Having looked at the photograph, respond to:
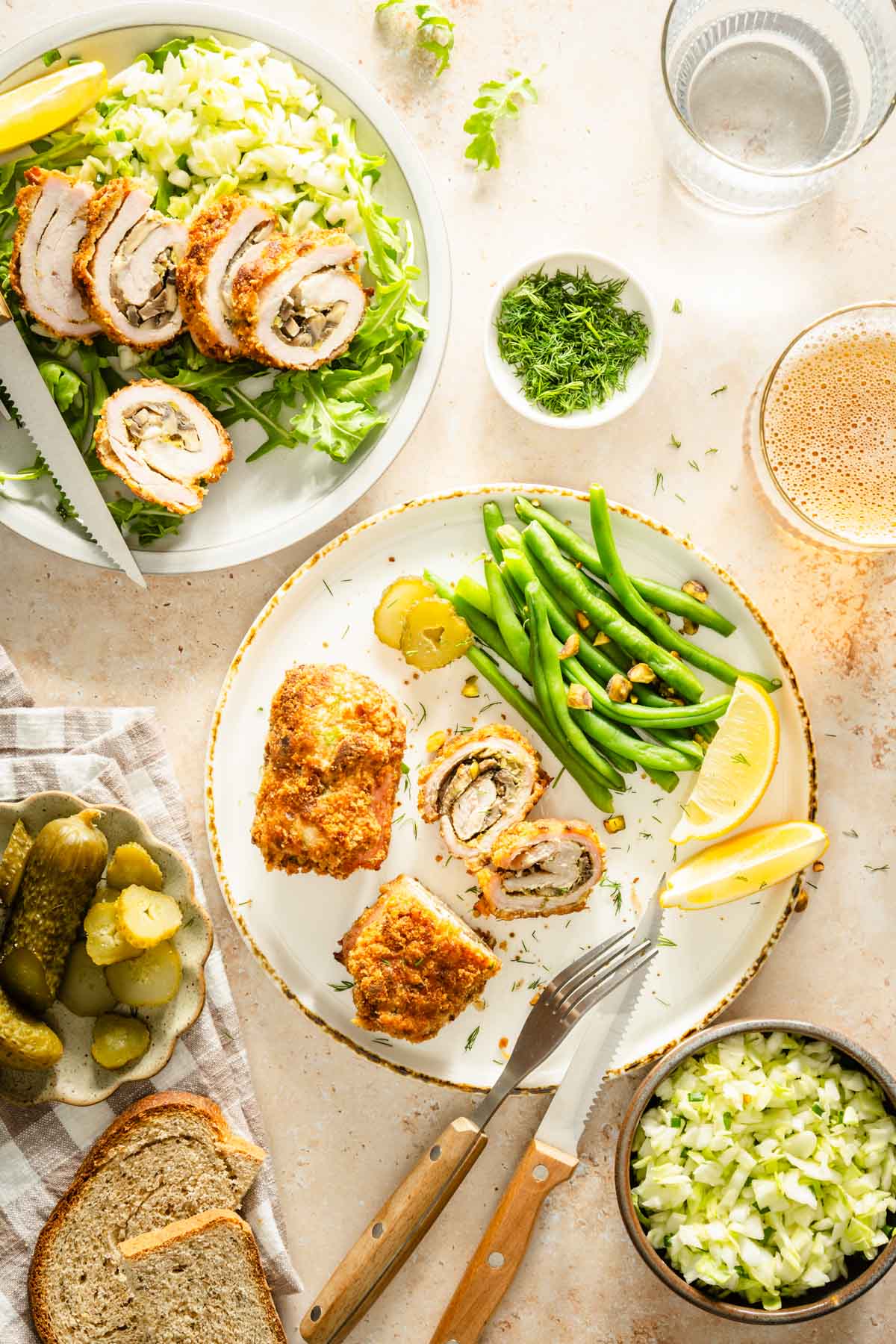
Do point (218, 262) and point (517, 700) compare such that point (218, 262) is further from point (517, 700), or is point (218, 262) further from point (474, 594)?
point (517, 700)

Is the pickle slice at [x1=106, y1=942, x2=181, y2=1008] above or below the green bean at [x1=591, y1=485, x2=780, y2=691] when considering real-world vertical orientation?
below

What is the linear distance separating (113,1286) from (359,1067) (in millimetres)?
909

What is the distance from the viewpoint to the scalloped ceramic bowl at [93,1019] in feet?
9.33

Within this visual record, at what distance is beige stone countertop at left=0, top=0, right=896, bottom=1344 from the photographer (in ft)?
10.2

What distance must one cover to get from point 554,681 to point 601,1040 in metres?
1.07

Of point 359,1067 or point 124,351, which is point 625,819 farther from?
point 124,351

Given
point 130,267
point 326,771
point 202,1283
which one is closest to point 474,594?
point 326,771

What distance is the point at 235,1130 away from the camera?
3.07 metres

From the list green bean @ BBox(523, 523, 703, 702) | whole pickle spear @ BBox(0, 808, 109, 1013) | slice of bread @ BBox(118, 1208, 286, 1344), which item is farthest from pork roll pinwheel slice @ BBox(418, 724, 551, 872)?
slice of bread @ BBox(118, 1208, 286, 1344)

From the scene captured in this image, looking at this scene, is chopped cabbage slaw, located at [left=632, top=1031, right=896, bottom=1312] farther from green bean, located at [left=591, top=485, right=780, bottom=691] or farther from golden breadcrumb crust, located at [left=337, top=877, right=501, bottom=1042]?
green bean, located at [left=591, top=485, right=780, bottom=691]

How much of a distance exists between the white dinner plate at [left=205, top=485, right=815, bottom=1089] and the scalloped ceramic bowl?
171 mm

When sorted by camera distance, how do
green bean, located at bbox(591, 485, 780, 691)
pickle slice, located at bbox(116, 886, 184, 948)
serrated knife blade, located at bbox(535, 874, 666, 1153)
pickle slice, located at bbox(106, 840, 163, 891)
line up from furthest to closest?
1. serrated knife blade, located at bbox(535, 874, 666, 1153)
2. green bean, located at bbox(591, 485, 780, 691)
3. pickle slice, located at bbox(106, 840, 163, 891)
4. pickle slice, located at bbox(116, 886, 184, 948)

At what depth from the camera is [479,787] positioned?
3.02 m

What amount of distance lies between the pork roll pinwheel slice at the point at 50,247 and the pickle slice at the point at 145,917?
63.1 inches
